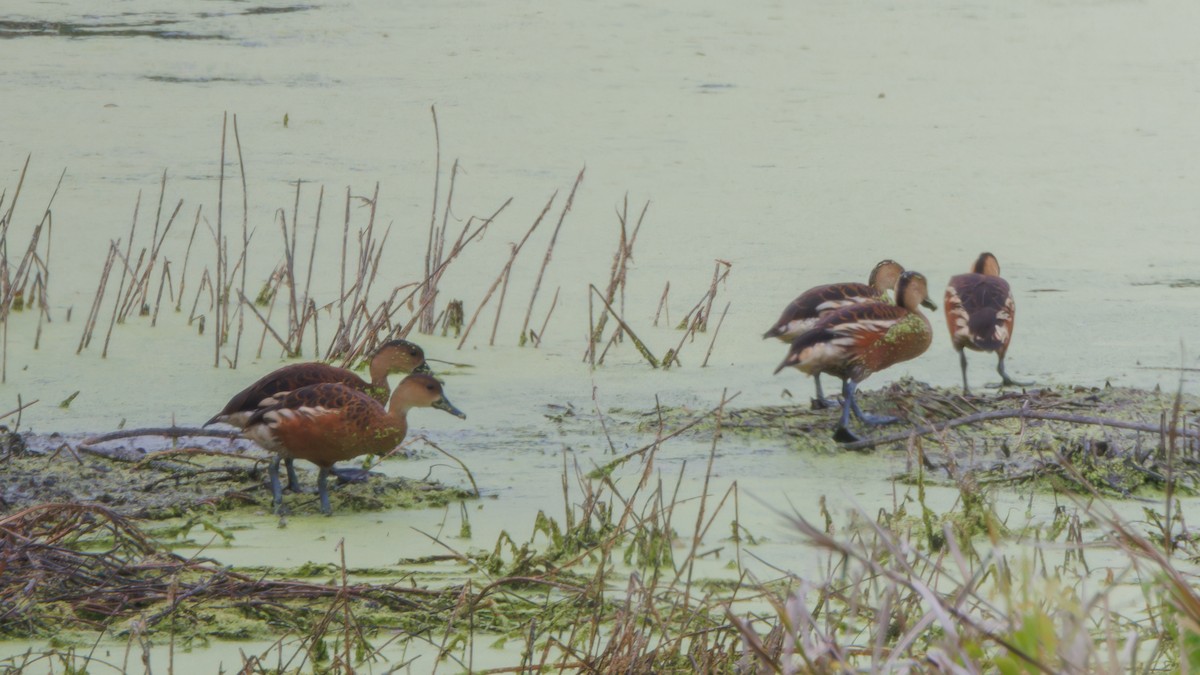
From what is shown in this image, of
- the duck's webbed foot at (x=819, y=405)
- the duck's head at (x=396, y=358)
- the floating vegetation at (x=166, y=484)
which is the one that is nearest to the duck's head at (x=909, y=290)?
the duck's webbed foot at (x=819, y=405)

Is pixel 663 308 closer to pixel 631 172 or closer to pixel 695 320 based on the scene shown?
pixel 695 320

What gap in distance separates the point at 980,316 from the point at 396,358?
2022mm

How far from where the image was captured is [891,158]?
8672 millimetres

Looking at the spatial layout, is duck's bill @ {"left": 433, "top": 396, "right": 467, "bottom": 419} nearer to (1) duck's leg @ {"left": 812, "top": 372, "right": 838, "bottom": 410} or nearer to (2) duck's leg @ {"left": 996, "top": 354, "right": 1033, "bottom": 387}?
(1) duck's leg @ {"left": 812, "top": 372, "right": 838, "bottom": 410}

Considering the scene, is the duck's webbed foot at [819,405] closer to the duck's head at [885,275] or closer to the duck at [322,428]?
the duck's head at [885,275]

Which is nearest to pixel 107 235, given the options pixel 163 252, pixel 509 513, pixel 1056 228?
pixel 163 252

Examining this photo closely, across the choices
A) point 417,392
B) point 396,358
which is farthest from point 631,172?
point 417,392

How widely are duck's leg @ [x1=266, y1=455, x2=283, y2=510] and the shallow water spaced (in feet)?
0.36

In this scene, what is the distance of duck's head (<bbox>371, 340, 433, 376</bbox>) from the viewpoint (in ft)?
15.6

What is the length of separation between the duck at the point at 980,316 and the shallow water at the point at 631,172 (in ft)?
1.06

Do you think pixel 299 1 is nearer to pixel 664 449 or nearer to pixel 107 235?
pixel 107 235

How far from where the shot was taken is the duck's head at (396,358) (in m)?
4.74

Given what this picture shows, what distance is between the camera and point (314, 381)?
14.2ft

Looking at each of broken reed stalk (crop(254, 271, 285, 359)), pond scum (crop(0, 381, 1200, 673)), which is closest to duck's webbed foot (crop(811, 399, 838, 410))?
pond scum (crop(0, 381, 1200, 673))
